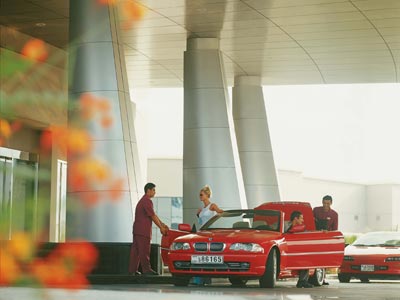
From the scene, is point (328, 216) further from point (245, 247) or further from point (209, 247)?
point (209, 247)

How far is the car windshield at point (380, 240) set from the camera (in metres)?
22.9

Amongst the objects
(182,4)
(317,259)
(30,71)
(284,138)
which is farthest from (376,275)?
(284,138)

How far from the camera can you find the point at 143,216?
16375mm

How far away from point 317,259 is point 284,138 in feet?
212

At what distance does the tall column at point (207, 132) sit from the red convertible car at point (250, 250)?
35.1 ft

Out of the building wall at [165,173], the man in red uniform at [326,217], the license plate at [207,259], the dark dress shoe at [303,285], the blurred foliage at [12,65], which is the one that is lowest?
the dark dress shoe at [303,285]

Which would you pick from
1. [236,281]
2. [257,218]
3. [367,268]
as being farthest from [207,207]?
[367,268]

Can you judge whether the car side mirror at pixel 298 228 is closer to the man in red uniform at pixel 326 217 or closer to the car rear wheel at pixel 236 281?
the car rear wheel at pixel 236 281

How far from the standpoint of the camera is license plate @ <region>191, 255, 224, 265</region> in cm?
1380

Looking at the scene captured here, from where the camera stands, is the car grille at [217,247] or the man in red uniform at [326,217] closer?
the car grille at [217,247]

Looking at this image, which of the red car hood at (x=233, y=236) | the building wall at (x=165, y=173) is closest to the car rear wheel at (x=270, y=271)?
the red car hood at (x=233, y=236)

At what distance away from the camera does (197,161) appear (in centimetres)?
2677

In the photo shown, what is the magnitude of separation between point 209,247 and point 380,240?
10.5 m

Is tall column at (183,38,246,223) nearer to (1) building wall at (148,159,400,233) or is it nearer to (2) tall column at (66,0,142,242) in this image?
(2) tall column at (66,0,142,242)
